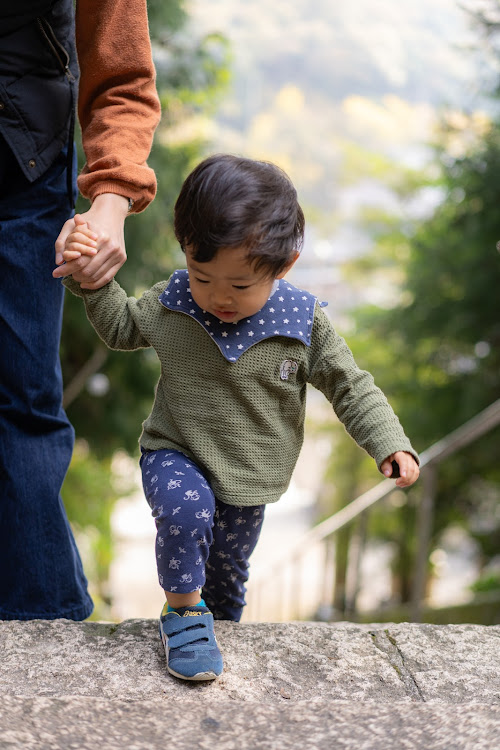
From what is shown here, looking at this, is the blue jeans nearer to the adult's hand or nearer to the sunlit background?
the adult's hand

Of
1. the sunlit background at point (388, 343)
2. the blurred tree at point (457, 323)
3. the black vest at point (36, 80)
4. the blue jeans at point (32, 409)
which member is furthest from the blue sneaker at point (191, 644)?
the blurred tree at point (457, 323)

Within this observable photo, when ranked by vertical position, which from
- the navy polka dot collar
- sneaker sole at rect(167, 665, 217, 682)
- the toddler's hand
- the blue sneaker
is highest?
the toddler's hand

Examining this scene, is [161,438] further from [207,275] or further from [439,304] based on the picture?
[439,304]

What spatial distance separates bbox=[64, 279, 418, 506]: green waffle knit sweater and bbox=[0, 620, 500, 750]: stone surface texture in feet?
1.01

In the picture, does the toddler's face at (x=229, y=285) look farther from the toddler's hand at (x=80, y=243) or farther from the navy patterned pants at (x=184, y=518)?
the navy patterned pants at (x=184, y=518)

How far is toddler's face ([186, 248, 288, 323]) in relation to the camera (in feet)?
4.41

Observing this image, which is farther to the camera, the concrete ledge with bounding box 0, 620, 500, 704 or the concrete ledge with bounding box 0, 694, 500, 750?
the concrete ledge with bounding box 0, 620, 500, 704

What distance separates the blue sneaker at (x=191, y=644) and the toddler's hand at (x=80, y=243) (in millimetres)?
666

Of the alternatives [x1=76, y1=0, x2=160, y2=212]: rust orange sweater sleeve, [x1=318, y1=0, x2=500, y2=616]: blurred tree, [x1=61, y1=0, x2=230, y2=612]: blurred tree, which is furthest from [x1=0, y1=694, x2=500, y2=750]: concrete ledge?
[x1=318, y1=0, x2=500, y2=616]: blurred tree

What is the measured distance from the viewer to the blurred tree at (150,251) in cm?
454

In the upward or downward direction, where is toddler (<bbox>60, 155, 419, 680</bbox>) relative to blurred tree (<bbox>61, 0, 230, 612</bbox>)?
downward

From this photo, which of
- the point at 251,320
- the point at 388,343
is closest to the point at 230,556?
the point at 251,320

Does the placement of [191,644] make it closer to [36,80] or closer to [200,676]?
[200,676]

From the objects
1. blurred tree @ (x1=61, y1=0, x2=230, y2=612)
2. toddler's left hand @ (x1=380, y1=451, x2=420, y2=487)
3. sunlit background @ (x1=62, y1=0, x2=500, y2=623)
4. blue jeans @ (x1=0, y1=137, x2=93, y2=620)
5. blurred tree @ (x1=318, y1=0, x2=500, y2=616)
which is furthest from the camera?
blurred tree @ (x1=318, y1=0, x2=500, y2=616)
